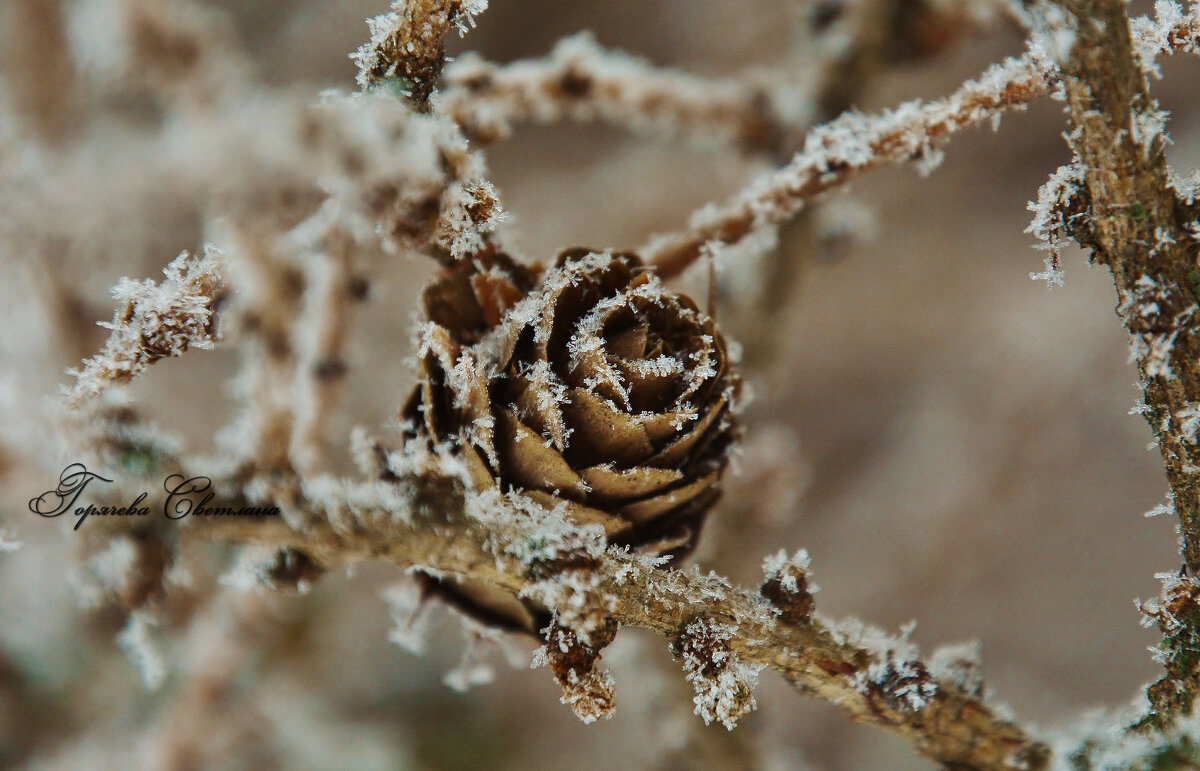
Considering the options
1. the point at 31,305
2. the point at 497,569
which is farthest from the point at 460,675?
the point at 31,305

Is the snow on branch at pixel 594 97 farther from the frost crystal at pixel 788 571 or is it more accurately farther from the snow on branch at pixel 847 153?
the frost crystal at pixel 788 571

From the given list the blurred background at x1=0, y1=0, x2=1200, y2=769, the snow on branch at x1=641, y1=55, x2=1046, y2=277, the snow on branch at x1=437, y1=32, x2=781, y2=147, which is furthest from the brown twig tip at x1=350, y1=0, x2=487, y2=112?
the blurred background at x1=0, y1=0, x2=1200, y2=769

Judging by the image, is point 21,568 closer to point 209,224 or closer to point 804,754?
point 209,224

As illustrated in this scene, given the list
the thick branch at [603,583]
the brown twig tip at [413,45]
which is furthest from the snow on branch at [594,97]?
the thick branch at [603,583]

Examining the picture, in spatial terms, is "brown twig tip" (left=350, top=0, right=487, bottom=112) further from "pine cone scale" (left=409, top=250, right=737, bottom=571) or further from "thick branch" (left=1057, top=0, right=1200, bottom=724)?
"thick branch" (left=1057, top=0, right=1200, bottom=724)

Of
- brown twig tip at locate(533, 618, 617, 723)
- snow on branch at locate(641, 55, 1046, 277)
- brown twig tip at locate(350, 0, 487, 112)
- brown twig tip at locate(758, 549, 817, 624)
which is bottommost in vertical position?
brown twig tip at locate(533, 618, 617, 723)
